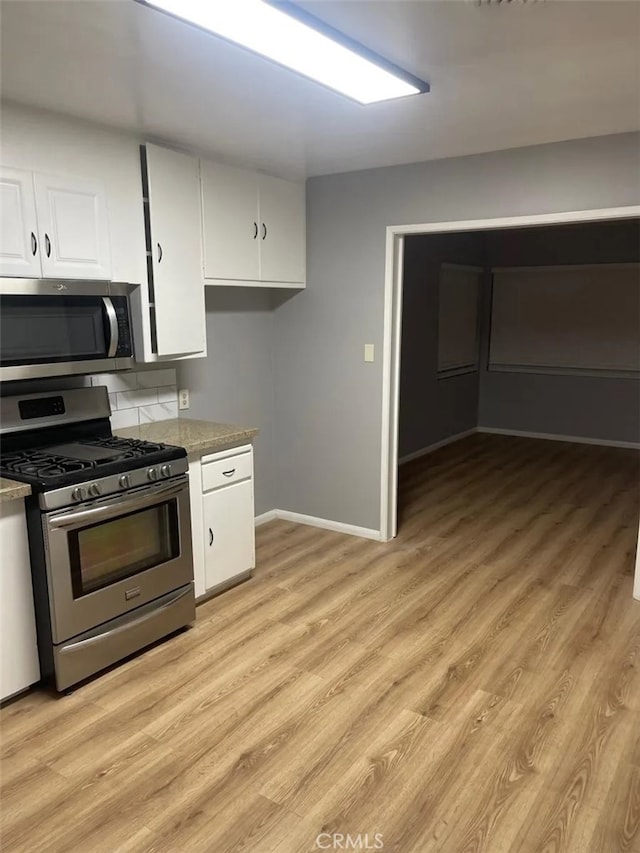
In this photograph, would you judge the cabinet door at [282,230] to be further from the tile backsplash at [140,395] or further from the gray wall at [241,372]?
the tile backsplash at [140,395]

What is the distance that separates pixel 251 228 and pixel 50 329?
148 centimetres

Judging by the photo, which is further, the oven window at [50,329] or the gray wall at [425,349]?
the gray wall at [425,349]

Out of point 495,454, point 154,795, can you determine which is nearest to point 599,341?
point 495,454

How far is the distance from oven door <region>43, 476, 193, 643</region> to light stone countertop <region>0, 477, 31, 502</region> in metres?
0.12

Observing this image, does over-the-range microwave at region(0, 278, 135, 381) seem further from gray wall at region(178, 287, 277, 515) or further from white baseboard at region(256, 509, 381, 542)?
white baseboard at region(256, 509, 381, 542)

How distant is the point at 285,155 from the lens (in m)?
3.40

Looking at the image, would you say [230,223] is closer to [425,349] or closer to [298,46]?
[298,46]

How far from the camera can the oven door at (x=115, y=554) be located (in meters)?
2.45

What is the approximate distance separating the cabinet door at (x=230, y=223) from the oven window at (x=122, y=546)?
4.58 feet

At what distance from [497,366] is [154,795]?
6435 millimetres

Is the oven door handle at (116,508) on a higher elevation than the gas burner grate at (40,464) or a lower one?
lower

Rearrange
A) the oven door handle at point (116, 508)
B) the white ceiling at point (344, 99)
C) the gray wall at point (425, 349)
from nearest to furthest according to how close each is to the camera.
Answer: the white ceiling at point (344, 99) < the oven door handle at point (116, 508) < the gray wall at point (425, 349)

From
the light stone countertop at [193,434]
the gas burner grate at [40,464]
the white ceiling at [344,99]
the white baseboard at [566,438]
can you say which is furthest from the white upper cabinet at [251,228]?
the white baseboard at [566,438]

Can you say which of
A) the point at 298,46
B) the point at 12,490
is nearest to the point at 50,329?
Answer: the point at 12,490
